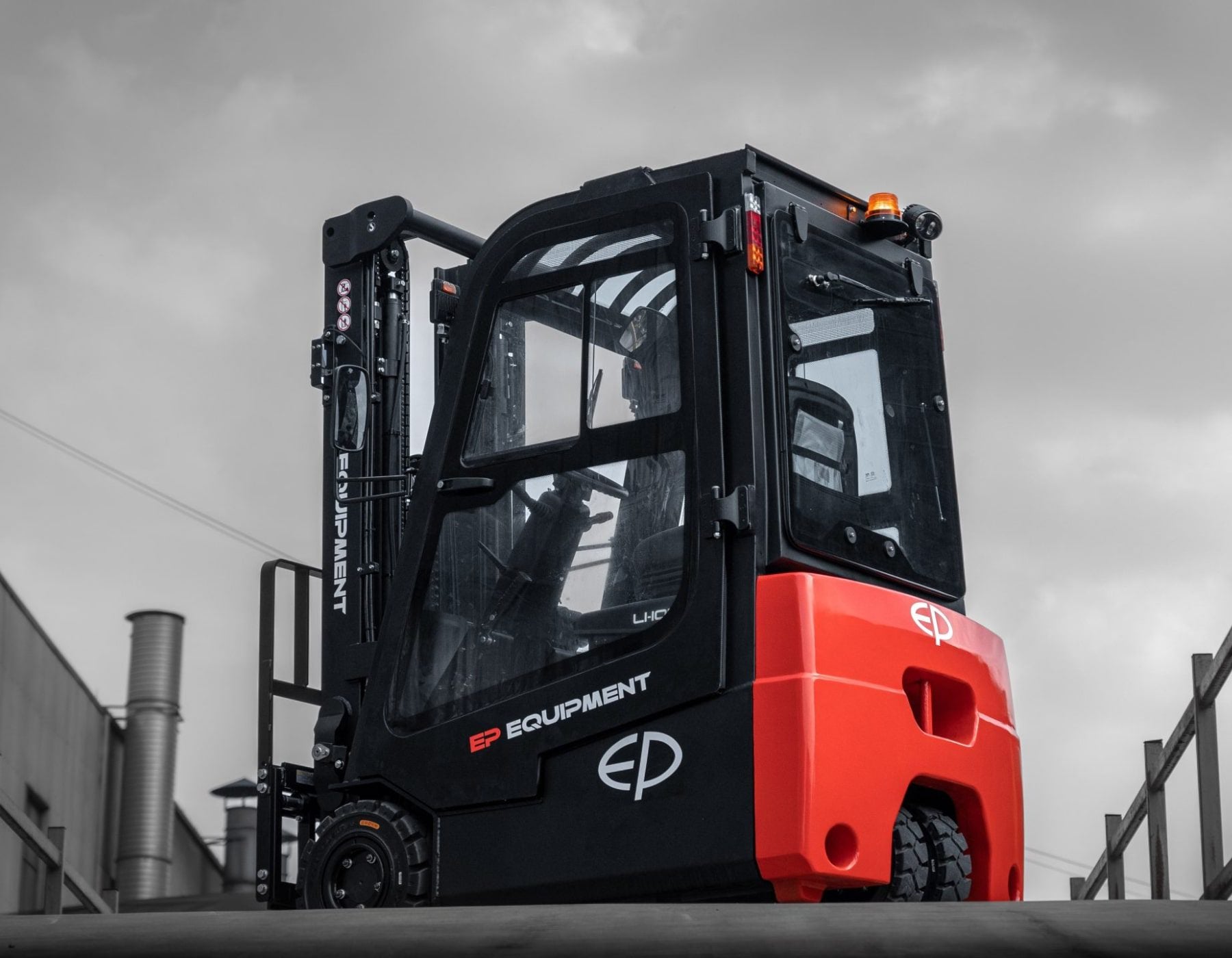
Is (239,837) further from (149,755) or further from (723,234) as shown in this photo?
(723,234)

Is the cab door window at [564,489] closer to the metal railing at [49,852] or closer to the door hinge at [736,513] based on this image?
the door hinge at [736,513]

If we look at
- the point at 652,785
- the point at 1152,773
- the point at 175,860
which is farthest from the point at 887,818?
the point at 175,860

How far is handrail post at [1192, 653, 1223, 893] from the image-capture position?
27.7ft

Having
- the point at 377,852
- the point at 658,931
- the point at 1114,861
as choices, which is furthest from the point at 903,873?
the point at 1114,861

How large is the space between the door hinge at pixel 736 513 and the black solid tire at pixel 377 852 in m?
1.41

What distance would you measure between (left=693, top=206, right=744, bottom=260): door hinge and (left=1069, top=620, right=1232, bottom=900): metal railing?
3.32m

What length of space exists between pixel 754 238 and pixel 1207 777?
170 inches

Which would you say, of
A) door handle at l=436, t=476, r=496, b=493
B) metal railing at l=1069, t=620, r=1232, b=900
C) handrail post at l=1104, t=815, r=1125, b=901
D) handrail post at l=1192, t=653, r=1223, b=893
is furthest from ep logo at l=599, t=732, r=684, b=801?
handrail post at l=1104, t=815, r=1125, b=901

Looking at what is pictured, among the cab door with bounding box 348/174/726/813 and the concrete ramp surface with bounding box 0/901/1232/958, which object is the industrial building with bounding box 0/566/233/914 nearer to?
the cab door with bounding box 348/174/726/813

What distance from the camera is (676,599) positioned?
5.46 m

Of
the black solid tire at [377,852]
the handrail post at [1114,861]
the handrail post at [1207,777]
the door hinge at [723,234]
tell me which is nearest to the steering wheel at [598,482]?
the door hinge at [723,234]

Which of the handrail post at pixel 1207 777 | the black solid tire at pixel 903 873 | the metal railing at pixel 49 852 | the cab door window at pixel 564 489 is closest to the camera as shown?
the black solid tire at pixel 903 873

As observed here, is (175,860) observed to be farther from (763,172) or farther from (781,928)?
(781,928)

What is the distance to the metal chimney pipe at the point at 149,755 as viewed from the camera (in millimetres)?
28797
